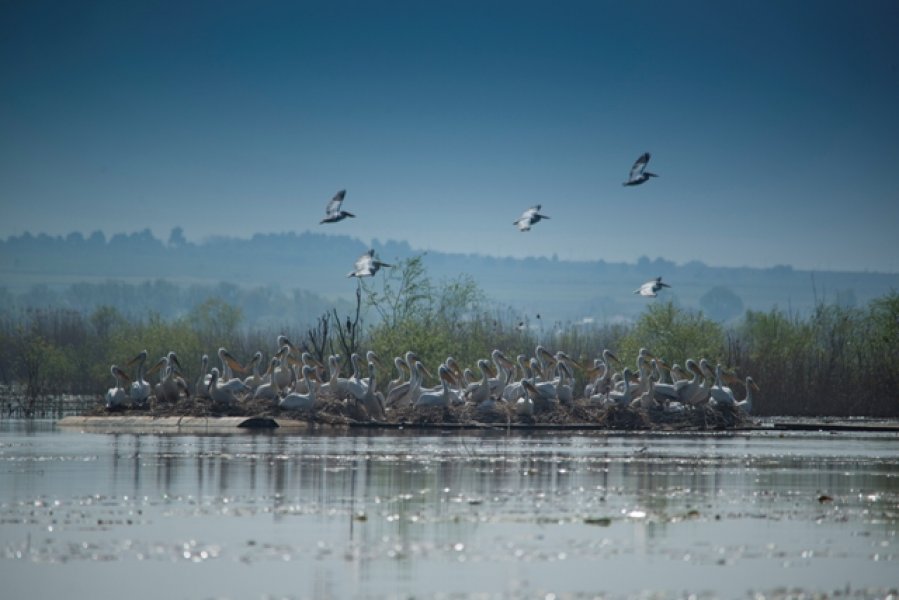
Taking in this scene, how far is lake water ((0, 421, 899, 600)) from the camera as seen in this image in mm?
11438

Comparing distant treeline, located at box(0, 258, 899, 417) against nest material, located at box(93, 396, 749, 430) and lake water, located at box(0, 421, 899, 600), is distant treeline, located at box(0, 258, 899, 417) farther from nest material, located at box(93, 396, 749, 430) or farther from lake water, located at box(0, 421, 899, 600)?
lake water, located at box(0, 421, 899, 600)

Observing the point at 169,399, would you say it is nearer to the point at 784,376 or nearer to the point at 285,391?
the point at 285,391

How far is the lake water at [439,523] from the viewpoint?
450 inches

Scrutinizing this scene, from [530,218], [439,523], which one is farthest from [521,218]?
[439,523]

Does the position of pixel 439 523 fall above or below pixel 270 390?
below

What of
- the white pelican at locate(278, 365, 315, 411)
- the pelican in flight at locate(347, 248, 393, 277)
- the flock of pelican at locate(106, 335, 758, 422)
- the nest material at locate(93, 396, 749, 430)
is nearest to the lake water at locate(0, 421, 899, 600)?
the white pelican at locate(278, 365, 315, 411)

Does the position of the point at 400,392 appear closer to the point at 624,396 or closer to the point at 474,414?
the point at 474,414

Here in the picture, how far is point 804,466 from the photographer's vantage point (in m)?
22.6

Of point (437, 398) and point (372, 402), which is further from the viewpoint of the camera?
point (372, 402)

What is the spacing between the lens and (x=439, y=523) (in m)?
14.6

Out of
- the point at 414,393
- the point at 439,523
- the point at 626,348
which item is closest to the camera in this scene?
the point at 439,523

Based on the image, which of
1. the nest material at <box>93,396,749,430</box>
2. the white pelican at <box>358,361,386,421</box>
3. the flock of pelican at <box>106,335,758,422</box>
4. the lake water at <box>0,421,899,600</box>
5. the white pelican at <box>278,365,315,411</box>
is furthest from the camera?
the white pelican at <box>358,361,386,421</box>

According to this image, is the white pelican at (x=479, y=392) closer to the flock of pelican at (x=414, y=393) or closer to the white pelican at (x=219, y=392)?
the flock of pelican at (x=414, y=393)

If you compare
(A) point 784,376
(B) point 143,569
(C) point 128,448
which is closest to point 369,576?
(B) point 143,569
